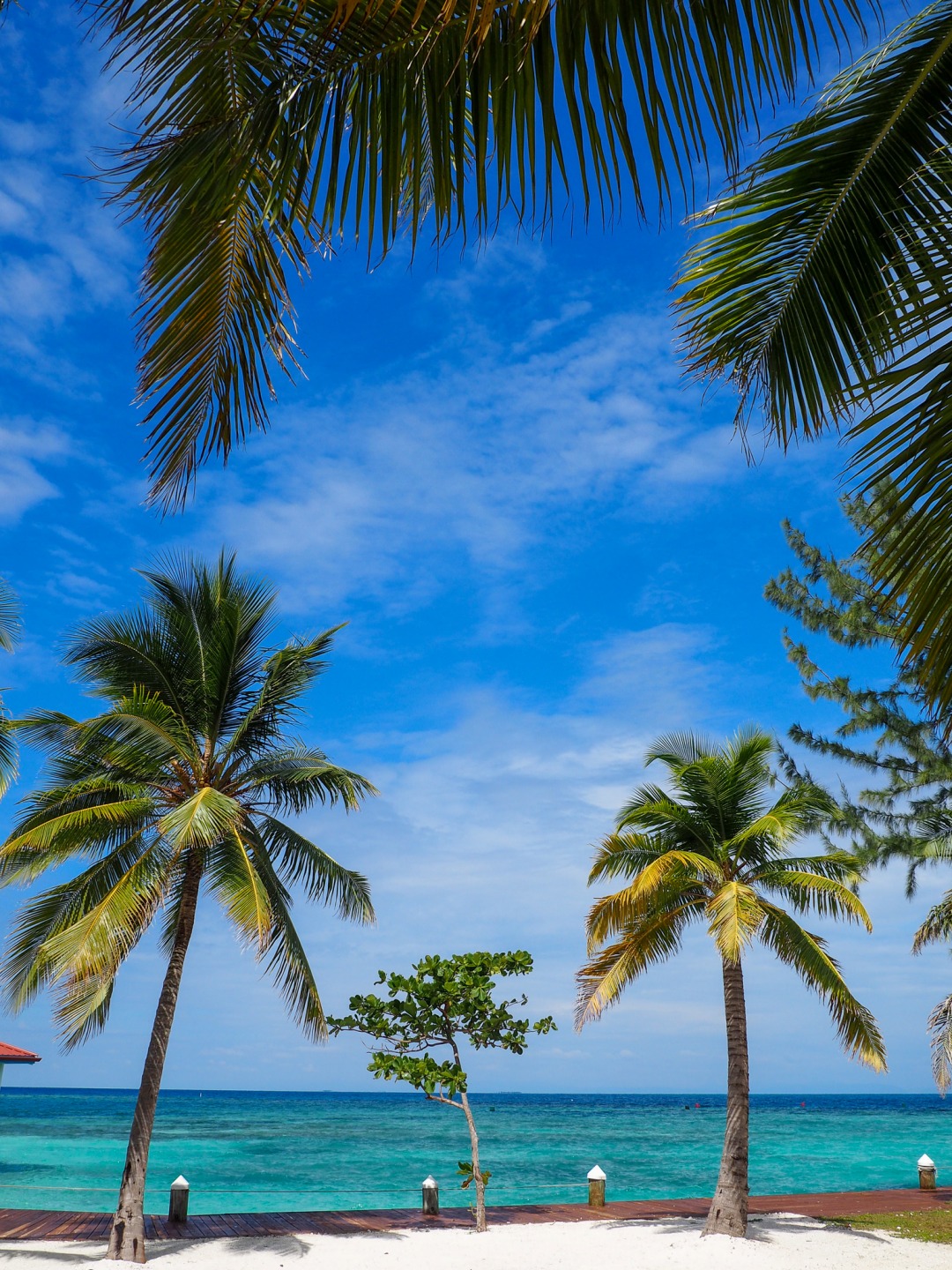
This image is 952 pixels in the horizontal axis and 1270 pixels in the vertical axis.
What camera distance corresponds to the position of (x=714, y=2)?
182 centimetres

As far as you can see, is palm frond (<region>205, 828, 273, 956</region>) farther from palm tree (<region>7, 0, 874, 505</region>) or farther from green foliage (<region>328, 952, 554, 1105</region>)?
palm tree (<region>7, 0, 874, 505</region>)

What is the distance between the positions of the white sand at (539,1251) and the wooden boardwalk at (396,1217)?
0.86m

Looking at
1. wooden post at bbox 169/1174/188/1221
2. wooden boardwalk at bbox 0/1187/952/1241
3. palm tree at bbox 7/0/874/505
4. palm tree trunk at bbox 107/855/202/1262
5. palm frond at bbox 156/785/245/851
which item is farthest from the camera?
wooden post at bbox 169/1174/188/1221

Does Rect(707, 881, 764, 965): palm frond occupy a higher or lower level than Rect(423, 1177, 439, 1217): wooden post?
higher

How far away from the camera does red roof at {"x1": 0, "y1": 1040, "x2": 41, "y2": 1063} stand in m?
13.0

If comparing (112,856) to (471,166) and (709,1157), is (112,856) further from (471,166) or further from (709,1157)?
(709,1157)

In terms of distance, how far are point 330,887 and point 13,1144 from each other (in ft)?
153

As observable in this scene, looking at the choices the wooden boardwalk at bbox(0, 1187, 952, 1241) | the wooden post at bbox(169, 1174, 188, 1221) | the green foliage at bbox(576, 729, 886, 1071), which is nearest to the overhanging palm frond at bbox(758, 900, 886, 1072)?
the green foliage at bbox(576, 729, 886, 1071)

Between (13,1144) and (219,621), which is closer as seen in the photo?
(219,621)

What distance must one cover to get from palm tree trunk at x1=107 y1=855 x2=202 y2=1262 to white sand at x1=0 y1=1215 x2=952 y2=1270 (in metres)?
0.33

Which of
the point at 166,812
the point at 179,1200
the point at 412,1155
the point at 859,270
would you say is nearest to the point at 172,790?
the point at 166,812

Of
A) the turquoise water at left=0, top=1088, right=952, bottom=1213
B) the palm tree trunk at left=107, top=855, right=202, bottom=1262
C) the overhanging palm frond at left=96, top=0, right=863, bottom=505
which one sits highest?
the overhanging palm frond at left=96, top=0, right=863, bottom=505

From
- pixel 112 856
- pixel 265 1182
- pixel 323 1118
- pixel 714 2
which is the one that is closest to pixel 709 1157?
pixel 265 1182

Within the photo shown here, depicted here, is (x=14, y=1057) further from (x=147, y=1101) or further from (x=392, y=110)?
(x=392, y=110)
